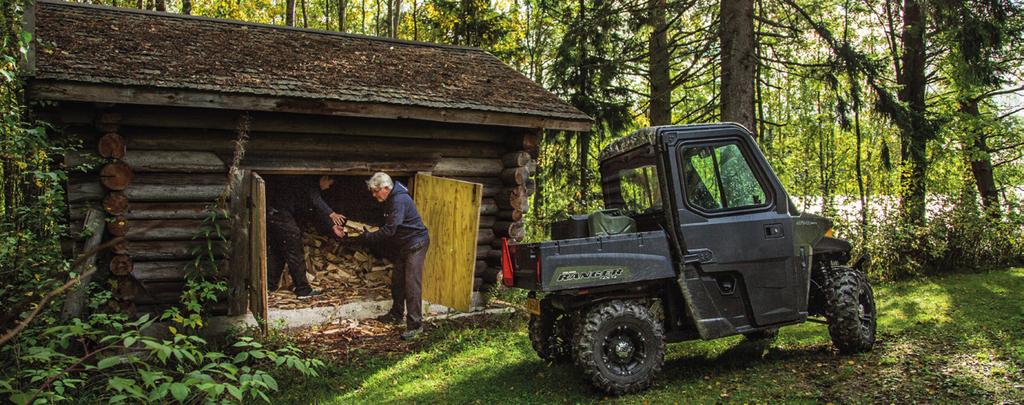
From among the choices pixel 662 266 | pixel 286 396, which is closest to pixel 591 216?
pixel 662 266

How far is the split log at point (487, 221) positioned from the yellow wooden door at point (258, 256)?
3.27 meters

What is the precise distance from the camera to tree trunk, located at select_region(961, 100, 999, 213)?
12047 mm

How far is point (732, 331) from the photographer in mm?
5547

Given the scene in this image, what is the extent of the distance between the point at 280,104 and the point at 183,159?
4.27 feet

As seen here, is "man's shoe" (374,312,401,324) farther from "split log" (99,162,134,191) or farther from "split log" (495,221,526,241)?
"split log" (99,162,134,191)

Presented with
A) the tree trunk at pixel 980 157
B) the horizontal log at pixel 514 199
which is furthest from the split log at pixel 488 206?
the tree trunk at pixel 980 157

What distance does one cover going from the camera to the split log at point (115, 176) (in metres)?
6.87

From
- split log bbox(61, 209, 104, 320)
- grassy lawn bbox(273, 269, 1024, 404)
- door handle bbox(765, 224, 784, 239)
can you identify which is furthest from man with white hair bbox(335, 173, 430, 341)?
door handle bbox(765, 224, 784, 239)

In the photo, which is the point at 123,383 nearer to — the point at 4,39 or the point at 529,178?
the point at 4,39

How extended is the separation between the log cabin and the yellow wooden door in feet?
0.07

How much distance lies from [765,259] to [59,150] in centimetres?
625

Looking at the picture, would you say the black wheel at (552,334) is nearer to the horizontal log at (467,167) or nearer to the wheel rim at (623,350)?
the wheel rim at (623,350)

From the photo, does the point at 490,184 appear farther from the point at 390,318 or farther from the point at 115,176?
the point at 115,176

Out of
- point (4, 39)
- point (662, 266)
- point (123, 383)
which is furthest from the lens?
point (662, 266)
